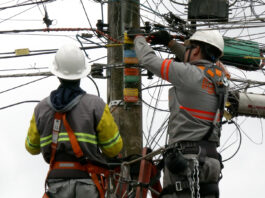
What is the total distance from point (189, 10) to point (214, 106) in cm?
493

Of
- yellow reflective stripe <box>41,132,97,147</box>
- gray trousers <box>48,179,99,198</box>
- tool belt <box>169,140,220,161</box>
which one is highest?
yellow reflective stripe <box>41,132,97,147</box>

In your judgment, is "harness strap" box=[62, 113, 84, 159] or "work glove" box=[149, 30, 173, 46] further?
"work glove" box=[149, 30, 173, 46]

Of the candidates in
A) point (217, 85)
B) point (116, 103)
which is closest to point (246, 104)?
point (116, 103)

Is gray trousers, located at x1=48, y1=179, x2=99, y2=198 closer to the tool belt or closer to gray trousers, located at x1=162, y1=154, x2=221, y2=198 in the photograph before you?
gray trousers, located at x1=162, y1=154, x2=221, y2=198

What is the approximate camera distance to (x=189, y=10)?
1245 centimetres

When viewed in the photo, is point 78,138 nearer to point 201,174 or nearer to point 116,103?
point 201,174

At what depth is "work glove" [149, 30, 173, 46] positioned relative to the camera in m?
8.41

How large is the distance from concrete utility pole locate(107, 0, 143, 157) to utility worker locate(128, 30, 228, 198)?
2781mm

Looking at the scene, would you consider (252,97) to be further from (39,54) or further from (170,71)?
(170,71)

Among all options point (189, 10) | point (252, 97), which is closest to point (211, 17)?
point (189, 10)

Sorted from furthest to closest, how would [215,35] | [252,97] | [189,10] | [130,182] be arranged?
[189,10] < [252,97] < [130,182] < [215,35]

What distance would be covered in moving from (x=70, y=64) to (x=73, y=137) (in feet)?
2.61

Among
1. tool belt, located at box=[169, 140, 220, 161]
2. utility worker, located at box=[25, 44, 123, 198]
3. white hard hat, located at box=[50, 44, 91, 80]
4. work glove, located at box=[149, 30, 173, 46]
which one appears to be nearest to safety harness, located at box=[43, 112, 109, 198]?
utility worker, located at box=[25, 44, 123, 198]

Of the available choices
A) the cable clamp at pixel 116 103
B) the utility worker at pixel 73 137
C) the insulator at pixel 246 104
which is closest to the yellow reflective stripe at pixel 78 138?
the utility worker at pixel 73 137
